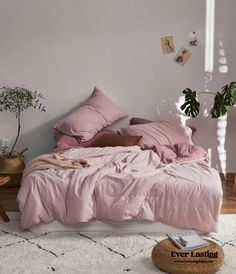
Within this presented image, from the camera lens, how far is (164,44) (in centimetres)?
507

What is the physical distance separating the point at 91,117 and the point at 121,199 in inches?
63.4

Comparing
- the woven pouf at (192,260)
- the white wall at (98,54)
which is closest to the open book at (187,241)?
the woven pouf at (192,260)

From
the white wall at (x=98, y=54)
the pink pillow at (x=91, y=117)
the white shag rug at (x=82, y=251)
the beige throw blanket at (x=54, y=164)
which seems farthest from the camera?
the white wall at (x=98, y=54)

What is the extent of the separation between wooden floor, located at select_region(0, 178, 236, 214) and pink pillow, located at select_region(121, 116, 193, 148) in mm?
649

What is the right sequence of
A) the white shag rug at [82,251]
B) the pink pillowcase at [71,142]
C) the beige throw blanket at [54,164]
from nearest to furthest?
the white shag rug at [82,251], the beige throw blanket at [54,164], the pink pillowcase at [71,142]

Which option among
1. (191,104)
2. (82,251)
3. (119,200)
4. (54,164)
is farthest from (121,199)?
(191,104)

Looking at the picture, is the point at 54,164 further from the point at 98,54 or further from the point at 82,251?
the point at 98,54

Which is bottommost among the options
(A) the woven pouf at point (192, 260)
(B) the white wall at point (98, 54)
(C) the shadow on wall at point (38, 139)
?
(A) the woven pouf at point (192, 260)

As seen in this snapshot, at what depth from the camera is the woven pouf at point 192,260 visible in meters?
2.81

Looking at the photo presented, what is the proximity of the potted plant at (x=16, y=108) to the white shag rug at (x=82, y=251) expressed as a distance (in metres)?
1.19

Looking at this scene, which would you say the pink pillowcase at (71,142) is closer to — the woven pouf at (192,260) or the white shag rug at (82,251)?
the white shag rug at (82,251)

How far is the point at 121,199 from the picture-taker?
3.49 metres

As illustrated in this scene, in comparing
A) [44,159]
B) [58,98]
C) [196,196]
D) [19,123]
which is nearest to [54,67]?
[58,98]

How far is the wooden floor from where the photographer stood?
4164 mm
